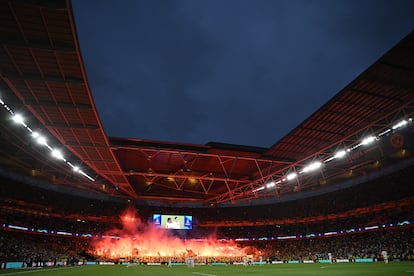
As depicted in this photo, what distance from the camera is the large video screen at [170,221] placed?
168 feet

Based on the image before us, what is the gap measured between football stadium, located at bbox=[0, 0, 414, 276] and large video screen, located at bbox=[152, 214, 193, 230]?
227 millimetres

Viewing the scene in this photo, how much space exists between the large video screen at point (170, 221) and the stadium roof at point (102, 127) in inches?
454

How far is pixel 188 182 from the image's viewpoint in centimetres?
4231

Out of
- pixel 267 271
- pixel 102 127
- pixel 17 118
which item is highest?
pixel 17 118

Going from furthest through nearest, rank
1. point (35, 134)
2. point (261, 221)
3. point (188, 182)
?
point (261, 221)
point (188, 182)
point (35, 134)

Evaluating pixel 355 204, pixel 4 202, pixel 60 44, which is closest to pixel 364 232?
pixel 355 204

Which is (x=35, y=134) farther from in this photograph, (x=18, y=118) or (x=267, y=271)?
(x=267, y=271)

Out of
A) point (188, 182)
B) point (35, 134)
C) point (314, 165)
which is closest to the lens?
point (35, 134)

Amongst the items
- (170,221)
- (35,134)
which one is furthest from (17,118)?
(170,221)

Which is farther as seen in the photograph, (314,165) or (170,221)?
(170,221)

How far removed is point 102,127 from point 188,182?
72.2ft

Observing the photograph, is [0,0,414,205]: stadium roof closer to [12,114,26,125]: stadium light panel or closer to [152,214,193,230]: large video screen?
[12,114,26,125]: stadium light panel

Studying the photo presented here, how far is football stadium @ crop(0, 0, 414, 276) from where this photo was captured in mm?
16078

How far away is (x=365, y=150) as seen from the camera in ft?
95.9
